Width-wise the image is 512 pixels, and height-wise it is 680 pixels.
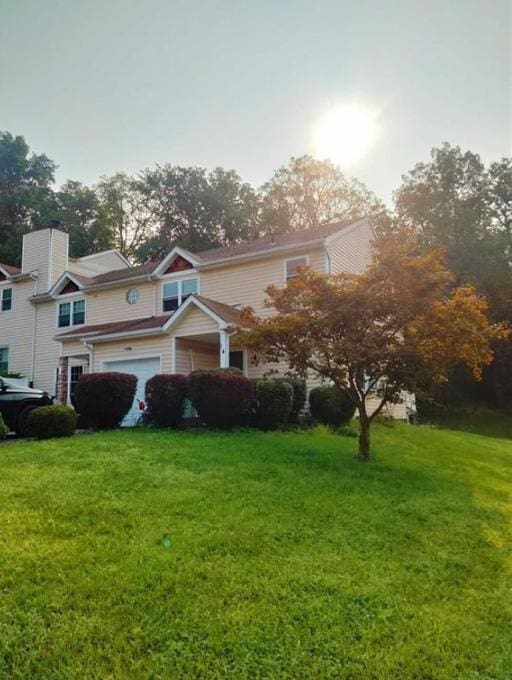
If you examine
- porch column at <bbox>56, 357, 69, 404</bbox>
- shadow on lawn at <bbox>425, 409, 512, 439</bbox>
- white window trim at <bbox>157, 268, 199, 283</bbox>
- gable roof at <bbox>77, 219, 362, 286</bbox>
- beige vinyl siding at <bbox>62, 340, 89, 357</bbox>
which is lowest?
shadow on lawn at <bbox>425, 409, 512, 439</bbox>

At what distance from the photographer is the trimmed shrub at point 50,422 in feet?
32.5

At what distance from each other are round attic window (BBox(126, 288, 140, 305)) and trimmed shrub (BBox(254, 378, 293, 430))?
9877 mm

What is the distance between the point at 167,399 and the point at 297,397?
4252 mm

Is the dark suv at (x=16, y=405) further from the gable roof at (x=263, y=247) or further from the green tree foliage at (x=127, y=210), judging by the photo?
the green tree foliage at (x=127, y=210)

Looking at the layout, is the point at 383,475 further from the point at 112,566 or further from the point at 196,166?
the point at 196,166

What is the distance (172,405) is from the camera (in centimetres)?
1162

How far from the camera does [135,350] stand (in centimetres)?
1680

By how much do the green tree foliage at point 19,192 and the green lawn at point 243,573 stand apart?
3308cm

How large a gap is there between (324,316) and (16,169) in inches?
1583

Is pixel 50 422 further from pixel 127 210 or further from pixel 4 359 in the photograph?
pixel 127 210

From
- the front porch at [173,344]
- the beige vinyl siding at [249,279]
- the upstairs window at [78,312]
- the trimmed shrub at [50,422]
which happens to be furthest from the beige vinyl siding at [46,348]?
the trimmed shrub at [50,422]

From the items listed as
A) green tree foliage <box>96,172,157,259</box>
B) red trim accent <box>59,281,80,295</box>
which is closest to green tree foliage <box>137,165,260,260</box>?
A: green tree foliage <box>96,172,157,259</box>

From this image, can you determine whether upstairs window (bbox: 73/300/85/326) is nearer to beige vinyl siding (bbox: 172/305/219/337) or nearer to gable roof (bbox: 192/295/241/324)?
beige vinyl siding (bbox: 172/305/219/337)

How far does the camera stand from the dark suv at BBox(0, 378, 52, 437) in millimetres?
11117
